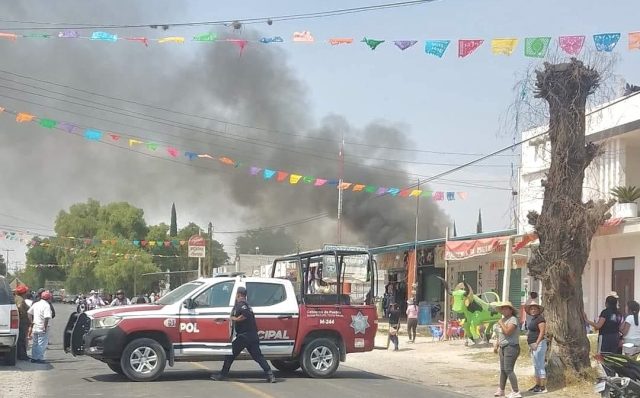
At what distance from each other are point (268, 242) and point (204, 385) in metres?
65.0

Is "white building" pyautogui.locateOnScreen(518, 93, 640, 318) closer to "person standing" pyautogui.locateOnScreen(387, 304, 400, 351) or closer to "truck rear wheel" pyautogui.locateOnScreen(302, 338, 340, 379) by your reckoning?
"person standing" pyautogui.locateOnScreen(387, 304, 400, 351)

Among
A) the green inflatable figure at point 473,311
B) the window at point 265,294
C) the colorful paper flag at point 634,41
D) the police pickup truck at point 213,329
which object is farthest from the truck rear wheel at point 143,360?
the green inflatable figure at point 473,311

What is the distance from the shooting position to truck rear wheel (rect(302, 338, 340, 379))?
43.6ft

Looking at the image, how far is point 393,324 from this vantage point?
75.8 ft

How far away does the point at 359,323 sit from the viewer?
1379cm

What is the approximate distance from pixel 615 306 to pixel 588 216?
2.16 meters

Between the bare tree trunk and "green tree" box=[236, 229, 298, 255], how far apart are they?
39697mm

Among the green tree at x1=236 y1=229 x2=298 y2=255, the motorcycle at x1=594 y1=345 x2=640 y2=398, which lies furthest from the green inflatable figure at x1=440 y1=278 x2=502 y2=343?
the green tree at x1=236 y1=229 x2=298 y2=255

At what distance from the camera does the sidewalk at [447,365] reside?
45.3ft

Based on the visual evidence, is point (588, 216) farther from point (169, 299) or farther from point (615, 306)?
point (169, 299)

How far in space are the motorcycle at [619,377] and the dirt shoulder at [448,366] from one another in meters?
2.12

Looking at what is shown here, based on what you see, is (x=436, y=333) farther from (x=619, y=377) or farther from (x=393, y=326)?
(x=619, y=377)

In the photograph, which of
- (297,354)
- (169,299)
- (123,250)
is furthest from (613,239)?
(123,250)

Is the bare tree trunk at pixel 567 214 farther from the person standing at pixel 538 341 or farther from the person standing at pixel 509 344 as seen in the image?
the person standing at pixel 509 344
